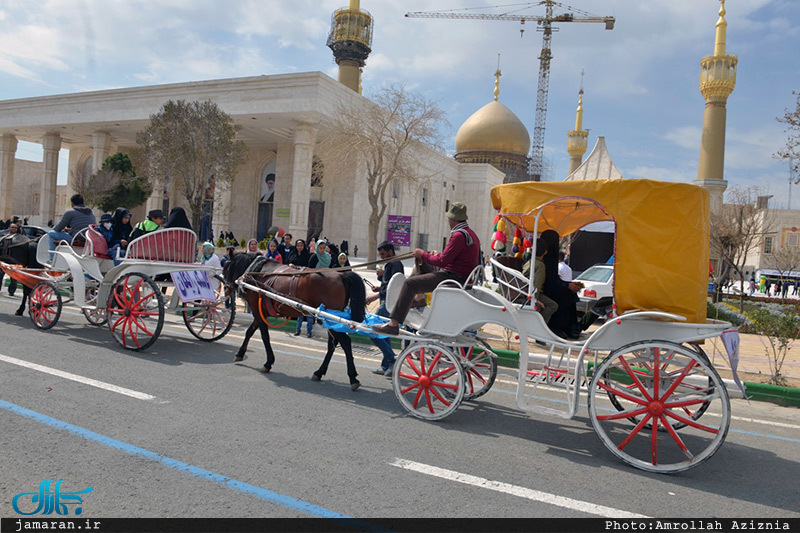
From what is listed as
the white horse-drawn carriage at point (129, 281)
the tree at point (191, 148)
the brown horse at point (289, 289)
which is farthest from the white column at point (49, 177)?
the brown horse at point (289, 289)

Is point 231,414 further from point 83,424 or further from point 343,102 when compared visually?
point 343,102

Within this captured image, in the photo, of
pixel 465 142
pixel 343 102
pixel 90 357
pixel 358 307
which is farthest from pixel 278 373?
pixel 465 142

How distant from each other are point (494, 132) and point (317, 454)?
59345mm

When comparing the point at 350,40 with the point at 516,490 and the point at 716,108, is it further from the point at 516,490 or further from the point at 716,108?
the point at 516,490

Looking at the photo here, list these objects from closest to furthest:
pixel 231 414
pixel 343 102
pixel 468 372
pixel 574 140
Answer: pixel 231 414 < pixel 468 372 < pixel 343 102 < pixel 574 140

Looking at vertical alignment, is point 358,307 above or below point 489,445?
above

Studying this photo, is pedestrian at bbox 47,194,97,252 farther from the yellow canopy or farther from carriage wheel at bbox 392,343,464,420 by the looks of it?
the yellow canopy

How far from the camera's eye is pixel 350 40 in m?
54.4

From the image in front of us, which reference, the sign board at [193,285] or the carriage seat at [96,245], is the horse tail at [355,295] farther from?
the carriage seat at [96,245]

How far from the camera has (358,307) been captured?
21.6 feet

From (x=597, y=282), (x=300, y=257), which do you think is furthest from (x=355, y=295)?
(x=597, y=282)

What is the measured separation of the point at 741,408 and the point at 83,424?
740cm

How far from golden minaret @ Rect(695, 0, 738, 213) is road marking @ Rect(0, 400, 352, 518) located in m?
39.1

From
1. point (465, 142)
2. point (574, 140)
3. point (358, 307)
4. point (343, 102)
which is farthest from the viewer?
point (574, 140)
